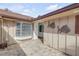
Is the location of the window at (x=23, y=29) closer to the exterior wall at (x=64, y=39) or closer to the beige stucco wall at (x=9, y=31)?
the beige stucco wall at (x=9, y=31)

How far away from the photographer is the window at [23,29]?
12.5 meters

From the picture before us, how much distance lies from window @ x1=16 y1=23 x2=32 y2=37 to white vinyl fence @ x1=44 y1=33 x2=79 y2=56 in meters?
4.17

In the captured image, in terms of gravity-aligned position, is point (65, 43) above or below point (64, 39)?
below

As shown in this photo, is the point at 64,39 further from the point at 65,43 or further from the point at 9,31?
the point at 9,31

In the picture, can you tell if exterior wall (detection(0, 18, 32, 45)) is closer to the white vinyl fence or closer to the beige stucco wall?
the beige stucco wall

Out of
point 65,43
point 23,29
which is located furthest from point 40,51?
point 23,29

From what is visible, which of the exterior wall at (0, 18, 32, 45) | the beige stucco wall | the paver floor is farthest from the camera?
the beige stucco wall

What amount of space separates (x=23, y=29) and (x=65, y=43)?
22.7 feet

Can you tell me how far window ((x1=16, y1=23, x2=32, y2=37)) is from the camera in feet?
40.9

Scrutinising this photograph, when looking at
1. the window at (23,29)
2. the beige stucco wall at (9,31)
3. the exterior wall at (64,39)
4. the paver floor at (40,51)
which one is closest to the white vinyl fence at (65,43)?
the exterior wall at (64,39)

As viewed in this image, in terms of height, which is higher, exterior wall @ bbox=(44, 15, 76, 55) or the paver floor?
exterior wall @ bbox=(44, 15, 76, 55)

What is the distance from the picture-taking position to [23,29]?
13391 mm

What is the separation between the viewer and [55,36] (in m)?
8.89

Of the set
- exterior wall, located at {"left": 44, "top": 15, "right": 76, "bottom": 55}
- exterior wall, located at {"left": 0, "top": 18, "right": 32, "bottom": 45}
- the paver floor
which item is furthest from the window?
exterior wall, located at {"left": 44, "top": 15, "right": 76, "bottom": 55}
